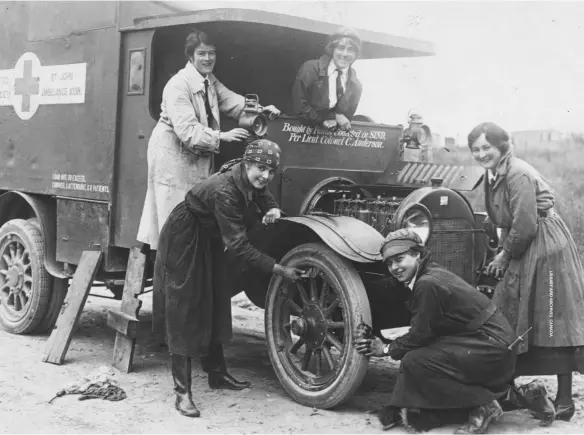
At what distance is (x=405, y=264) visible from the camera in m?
4.79

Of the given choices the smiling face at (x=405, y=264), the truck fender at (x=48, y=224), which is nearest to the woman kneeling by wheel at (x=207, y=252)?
the smiling face at (x=405, y=264)

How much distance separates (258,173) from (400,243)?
1.07m

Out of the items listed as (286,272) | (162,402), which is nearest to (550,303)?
(286,272)

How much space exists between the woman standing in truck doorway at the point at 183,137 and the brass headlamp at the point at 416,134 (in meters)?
1.43

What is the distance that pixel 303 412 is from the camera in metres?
5.25

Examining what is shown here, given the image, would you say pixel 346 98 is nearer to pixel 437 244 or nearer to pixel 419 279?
pixel 437 244

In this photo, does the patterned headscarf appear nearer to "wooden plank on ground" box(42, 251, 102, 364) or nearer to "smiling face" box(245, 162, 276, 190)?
"smiling face" box(245, 162, 276, 190)

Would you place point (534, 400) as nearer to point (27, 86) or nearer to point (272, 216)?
point (272, 216)

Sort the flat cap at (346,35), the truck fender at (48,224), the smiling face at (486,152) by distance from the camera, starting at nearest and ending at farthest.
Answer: the smiling face at (486,152)
the flat cap at (346,35)
the truck fender at (48,224)

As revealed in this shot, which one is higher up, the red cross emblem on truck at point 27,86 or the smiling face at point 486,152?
the red cross emblem on truck at point 27,86

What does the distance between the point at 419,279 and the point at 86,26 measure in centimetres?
388

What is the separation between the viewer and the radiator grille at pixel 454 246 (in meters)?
5.68

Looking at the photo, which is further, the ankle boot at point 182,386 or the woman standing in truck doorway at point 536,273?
the ankle boot at point 182,386

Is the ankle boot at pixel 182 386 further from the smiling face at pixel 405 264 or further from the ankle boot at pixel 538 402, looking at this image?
the ankle boot at pixel 538 402
